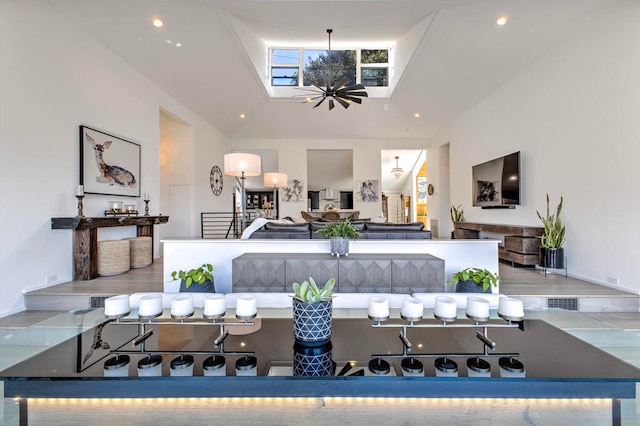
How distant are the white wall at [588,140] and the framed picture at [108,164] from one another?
675cm

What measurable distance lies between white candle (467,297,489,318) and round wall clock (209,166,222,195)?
802cm

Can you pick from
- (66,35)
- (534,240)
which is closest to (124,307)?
(66,35)

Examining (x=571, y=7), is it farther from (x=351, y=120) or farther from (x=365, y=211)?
(x=365, y=211)

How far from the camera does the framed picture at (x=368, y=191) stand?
10.0 metres

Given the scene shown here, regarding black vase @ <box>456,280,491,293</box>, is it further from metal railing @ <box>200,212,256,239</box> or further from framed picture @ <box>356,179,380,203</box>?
framed picture @ <box>356,179,380,203</box>

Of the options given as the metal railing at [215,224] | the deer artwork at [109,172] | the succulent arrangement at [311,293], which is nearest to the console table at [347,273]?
the succulent arrangement at [311,293]

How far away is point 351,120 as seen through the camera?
355 inches

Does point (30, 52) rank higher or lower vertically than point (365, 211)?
higher

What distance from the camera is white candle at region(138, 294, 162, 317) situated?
139 centimetres

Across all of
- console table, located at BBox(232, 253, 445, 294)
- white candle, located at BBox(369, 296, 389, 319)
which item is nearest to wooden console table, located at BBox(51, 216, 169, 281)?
console table, located at BBox(232, 253, 445, 294)

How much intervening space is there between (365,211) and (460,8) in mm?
6424

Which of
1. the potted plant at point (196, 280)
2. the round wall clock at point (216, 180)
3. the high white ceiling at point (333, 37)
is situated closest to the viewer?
the potted plant at point (196, 280)

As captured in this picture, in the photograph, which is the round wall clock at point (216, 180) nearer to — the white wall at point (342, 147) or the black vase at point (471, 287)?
the white wall at point (342, 147)

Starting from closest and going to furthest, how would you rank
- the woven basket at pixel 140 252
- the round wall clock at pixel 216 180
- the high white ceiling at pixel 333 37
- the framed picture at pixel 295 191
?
the high white ceiling at pixel 333 37, the woven basket at pixel 140 252, the round wall clock at pixel 216 180, the framed picture at pixel 295 191
